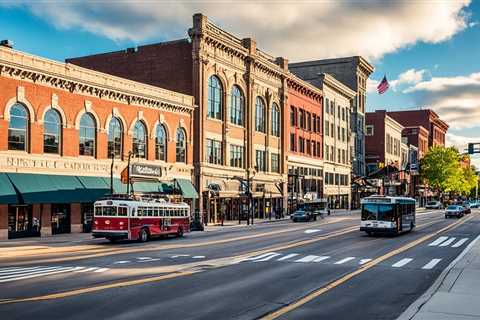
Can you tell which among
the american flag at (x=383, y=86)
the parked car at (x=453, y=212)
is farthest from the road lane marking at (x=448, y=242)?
the american flag at (x=383, y=86)

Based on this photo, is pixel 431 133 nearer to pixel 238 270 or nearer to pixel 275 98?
pixel 275 98

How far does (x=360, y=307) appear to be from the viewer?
50.8 feet

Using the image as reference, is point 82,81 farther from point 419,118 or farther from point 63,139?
point 419,118

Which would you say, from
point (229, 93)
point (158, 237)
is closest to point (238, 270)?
point (158, 237)

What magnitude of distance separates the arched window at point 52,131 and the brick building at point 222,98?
62.5 ft

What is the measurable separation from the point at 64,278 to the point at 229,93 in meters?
47.6

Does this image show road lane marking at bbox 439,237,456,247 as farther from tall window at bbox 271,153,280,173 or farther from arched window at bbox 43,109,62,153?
tall window at bbox 271,153,280,173

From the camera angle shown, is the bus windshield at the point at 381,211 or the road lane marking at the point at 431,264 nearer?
the road lane marking at the point at 431,264

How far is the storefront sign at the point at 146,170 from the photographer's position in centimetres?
4734

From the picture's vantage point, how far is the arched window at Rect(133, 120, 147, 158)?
49781 millimetres

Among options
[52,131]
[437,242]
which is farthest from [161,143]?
[437,242]

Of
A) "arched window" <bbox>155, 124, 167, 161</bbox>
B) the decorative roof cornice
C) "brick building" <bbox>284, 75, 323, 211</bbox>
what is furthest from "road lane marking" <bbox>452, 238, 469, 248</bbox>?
"brick building" <bbox>284, 75, 323, 211</bbox>

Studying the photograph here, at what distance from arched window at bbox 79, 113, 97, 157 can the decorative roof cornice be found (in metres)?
2.00

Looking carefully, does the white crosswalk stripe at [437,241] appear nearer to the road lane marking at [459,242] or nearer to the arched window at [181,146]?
the road lane marking at [459,242]
